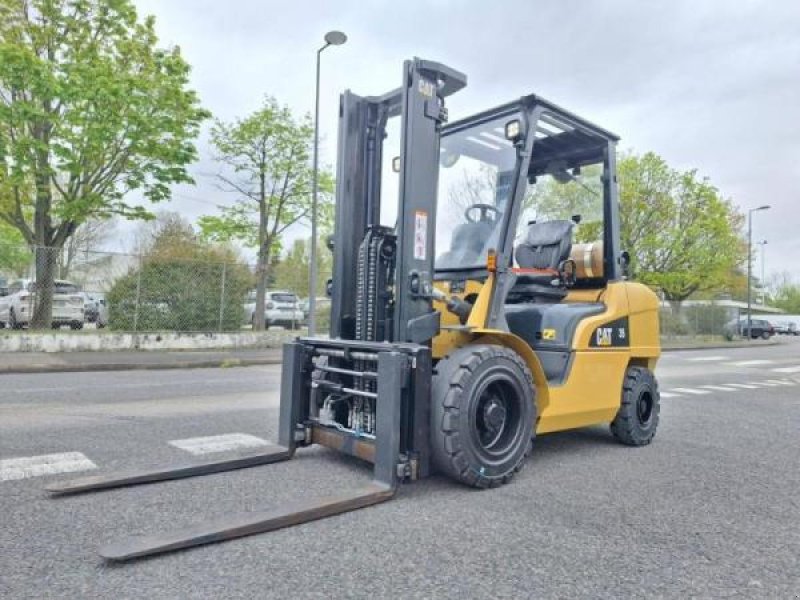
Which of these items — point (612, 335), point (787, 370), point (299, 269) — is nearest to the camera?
point (612, 335)

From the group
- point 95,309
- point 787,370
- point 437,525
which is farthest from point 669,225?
point 437,525

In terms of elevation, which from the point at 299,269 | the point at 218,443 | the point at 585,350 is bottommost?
the point at 218,443

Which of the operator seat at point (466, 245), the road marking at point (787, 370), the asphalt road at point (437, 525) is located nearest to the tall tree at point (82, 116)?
the asphalt road at point (437, 525)

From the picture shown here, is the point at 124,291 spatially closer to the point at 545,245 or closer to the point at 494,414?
the point at 545,245

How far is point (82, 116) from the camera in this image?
50.8 ft

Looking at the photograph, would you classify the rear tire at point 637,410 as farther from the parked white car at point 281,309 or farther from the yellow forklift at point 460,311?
the parked white car at point 281,309

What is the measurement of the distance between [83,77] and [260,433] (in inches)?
520

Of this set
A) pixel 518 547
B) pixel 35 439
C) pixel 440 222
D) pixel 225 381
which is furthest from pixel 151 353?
pixel 518 547

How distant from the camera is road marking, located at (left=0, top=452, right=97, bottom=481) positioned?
175 inches

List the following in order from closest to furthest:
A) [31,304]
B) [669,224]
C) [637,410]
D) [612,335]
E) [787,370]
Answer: [612,335] → [637,410] → [31,304] → [787,370] → [669,224]

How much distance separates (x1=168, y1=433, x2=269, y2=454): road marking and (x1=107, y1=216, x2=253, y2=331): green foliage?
11995 millimetres

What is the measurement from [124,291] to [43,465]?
12734 millimetres

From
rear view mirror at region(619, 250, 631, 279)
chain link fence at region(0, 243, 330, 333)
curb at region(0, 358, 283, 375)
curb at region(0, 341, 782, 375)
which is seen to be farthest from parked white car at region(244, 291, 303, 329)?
rear view mirror at region(619, 250, 631, 279)

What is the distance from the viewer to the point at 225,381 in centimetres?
1095
